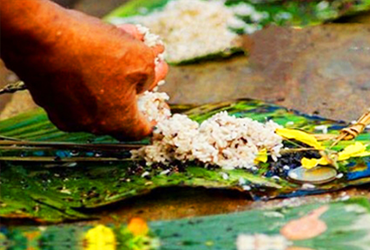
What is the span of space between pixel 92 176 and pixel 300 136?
1.40ft

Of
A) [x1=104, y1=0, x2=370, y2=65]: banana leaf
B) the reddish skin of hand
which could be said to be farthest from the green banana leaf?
[x1=104, y1=0, x2=370, y2=65]: banana leaf

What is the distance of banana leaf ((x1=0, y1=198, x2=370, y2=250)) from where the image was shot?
1.55 metres

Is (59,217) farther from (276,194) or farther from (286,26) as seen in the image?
(286,26)

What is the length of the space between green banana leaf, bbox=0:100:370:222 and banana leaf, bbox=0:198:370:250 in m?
0.07

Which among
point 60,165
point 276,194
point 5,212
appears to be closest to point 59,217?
point 5,212

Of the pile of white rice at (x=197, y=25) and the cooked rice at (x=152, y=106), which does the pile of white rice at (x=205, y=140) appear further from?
the pile of white rice at (x=197, y=25)

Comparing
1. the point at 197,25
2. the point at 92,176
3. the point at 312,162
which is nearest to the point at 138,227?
the point at 92,176

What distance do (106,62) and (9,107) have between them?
88cm

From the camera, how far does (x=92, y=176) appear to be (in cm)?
185

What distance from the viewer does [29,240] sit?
1.58 metres

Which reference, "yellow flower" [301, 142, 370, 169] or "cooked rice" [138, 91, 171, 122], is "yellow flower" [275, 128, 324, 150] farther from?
"cooked rice" [138, 91, 171, 122]

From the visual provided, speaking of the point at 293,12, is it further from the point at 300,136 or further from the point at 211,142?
the point at 211,142

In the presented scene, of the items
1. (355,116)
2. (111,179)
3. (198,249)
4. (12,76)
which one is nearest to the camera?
(198,249)

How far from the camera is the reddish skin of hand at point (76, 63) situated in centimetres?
159
